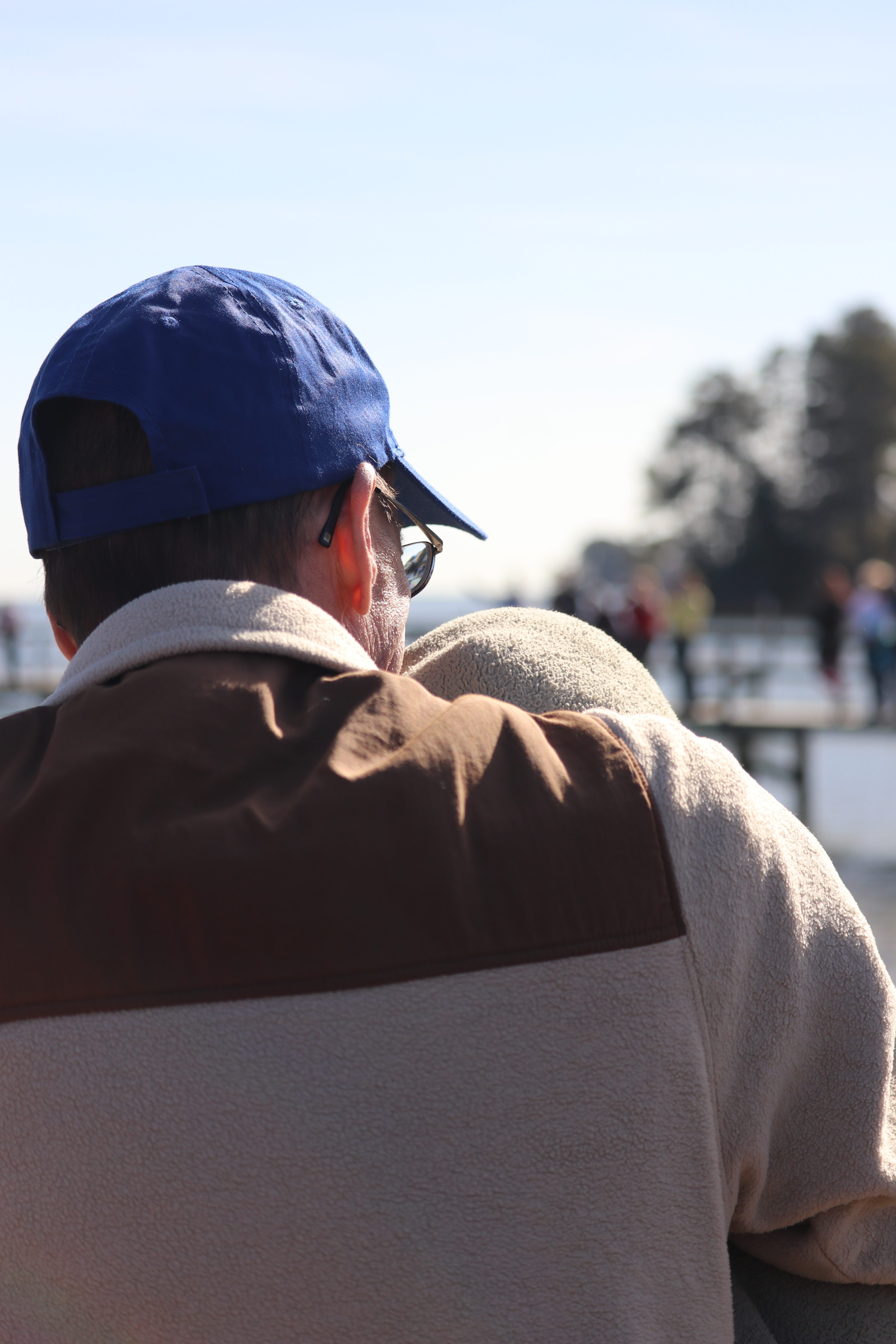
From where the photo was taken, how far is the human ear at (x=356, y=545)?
136 centimetres

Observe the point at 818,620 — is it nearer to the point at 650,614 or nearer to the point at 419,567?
the point at 650,614

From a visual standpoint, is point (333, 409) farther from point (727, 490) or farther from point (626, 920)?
point (727, 490)

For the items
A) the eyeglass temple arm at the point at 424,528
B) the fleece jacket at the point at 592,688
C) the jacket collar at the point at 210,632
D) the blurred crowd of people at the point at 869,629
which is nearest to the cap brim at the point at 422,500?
the eyeglass temple arm at the point at 424,528

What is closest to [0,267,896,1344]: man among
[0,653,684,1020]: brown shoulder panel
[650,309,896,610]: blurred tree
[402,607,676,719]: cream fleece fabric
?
[0,653,684,1020]: brown shoulder panel

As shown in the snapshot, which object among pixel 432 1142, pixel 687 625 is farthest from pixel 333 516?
pixel 687 625

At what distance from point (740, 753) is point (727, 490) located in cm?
6793

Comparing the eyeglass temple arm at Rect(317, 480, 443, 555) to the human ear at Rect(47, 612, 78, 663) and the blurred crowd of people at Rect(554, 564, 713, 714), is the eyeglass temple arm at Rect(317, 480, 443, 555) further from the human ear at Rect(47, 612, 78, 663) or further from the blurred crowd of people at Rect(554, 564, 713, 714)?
the blurred crowd of people at Rect(554, 564, 713, 714)

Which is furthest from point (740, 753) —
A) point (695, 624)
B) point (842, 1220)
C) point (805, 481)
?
point (805, 481)

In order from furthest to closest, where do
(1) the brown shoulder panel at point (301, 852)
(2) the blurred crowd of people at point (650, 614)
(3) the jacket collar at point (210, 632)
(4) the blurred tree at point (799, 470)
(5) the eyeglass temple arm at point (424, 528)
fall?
1. (4) the blurred tree at point (799, 470)
2. (2) the blurred crowd of people at point (650, 614)
3. (5) the eyeglass temple arm at point (424, 528)
4. (3) the jacket collar at point (210, 632)
5. (1) the brown shoulder panel at point (301, 852)

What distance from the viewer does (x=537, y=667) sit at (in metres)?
1.45

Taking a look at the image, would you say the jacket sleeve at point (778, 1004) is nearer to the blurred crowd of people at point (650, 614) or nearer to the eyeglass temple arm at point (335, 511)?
the eyeglass temple arm at point (335, 511)

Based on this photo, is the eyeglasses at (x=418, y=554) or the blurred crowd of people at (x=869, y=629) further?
the blurred crowd of people at (x=869, y=629)

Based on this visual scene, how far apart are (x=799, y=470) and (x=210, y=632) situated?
82.4 metres

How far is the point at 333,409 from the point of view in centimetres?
136
